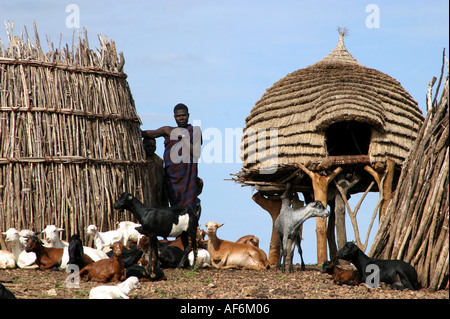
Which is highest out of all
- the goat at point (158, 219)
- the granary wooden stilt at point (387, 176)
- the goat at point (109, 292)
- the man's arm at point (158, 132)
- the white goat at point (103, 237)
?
the man's arm at point (158, 132)

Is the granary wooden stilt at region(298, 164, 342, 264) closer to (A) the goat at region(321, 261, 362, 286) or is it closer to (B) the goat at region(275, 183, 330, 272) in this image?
(B) the goat at region(275, 183, 330, 272)

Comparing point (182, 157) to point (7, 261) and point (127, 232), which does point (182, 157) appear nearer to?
point (127, 232)

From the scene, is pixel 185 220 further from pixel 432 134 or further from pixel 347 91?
pixel 347 91

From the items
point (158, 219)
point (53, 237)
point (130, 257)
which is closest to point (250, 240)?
point (158, 219)

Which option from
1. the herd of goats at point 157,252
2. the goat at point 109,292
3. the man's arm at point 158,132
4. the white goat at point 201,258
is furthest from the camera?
the man's arm at point 158,132

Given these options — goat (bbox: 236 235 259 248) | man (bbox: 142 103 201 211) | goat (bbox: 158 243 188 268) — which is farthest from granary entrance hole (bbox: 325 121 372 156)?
goat (bbox: 158 243 188 268)

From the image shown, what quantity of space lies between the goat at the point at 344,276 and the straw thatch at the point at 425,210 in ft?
2.51

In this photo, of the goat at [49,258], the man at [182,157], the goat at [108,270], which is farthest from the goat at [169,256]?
the man at [182,157]

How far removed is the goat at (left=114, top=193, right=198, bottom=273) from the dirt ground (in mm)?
668

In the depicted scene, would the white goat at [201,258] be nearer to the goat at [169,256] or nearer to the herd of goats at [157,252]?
the herd of goats at [157,252]

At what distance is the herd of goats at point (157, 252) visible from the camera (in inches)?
365

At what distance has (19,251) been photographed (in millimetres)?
11531

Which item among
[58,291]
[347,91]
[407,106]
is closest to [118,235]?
[58,291]

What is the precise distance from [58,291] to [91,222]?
4329mm
